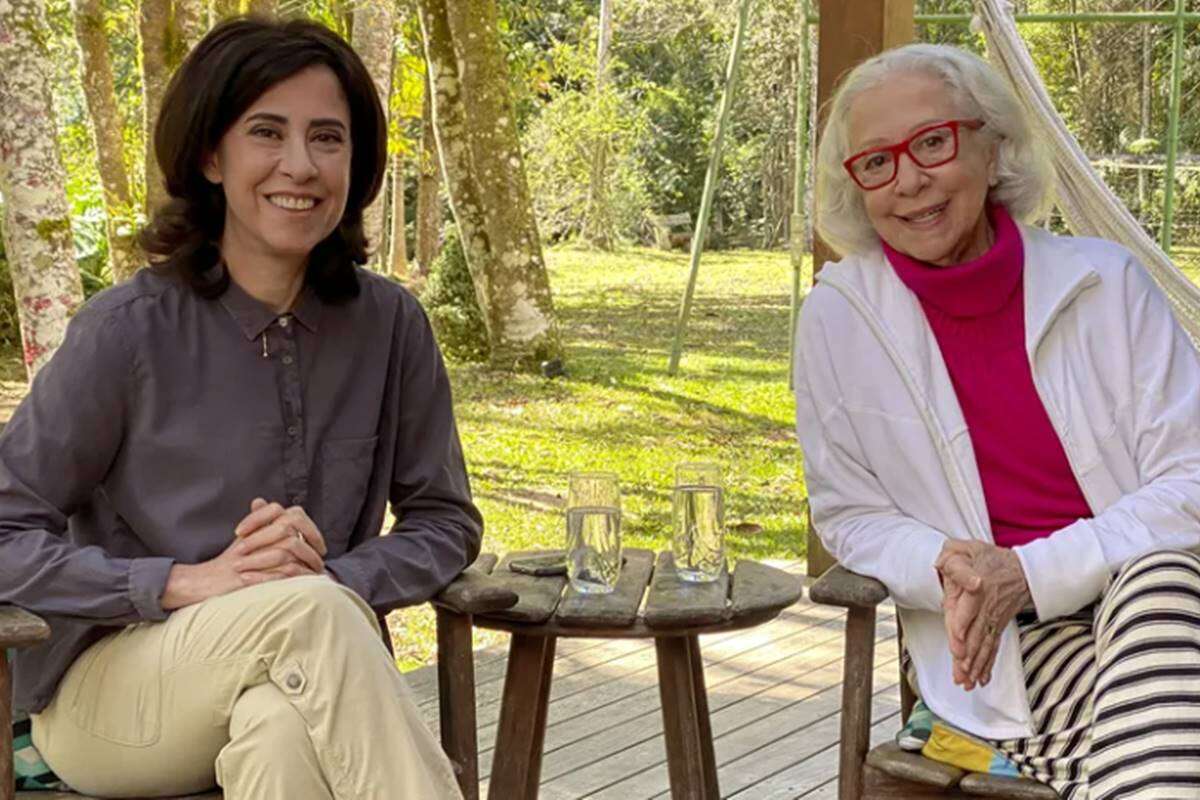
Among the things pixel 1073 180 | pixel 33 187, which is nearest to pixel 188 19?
pixel 33 187

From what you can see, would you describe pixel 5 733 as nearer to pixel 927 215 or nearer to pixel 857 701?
pixel 857 701

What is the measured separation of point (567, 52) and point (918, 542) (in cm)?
1772

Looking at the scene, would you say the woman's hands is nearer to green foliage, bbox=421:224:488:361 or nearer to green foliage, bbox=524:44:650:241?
green foliage, bbox=421:224:488:361

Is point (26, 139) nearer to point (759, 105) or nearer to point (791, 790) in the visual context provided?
point (791, 790)

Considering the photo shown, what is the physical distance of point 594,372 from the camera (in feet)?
34.0

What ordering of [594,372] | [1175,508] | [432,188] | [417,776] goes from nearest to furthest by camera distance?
[417,776], [1175,508], [594,372], [432,188]

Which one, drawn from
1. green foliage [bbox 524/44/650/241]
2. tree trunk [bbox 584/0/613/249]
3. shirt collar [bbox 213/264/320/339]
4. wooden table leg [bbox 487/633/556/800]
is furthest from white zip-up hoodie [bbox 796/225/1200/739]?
tree trunk [bbox 584/0/613/249]

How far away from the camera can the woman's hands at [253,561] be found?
87.0 inches

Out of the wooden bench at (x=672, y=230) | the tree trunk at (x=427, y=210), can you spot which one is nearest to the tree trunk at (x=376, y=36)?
the tree trunk at (x=427, y=210)

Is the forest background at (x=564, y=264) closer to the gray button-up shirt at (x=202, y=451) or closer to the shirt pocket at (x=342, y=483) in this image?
the gray button-up shirt at (x=202, y=451)

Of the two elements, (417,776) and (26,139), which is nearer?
(417,776)

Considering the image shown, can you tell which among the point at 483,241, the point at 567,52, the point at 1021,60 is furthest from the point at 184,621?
the point at 567,52

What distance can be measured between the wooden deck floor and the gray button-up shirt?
109 centimetres

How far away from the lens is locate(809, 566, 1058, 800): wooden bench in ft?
7.49
